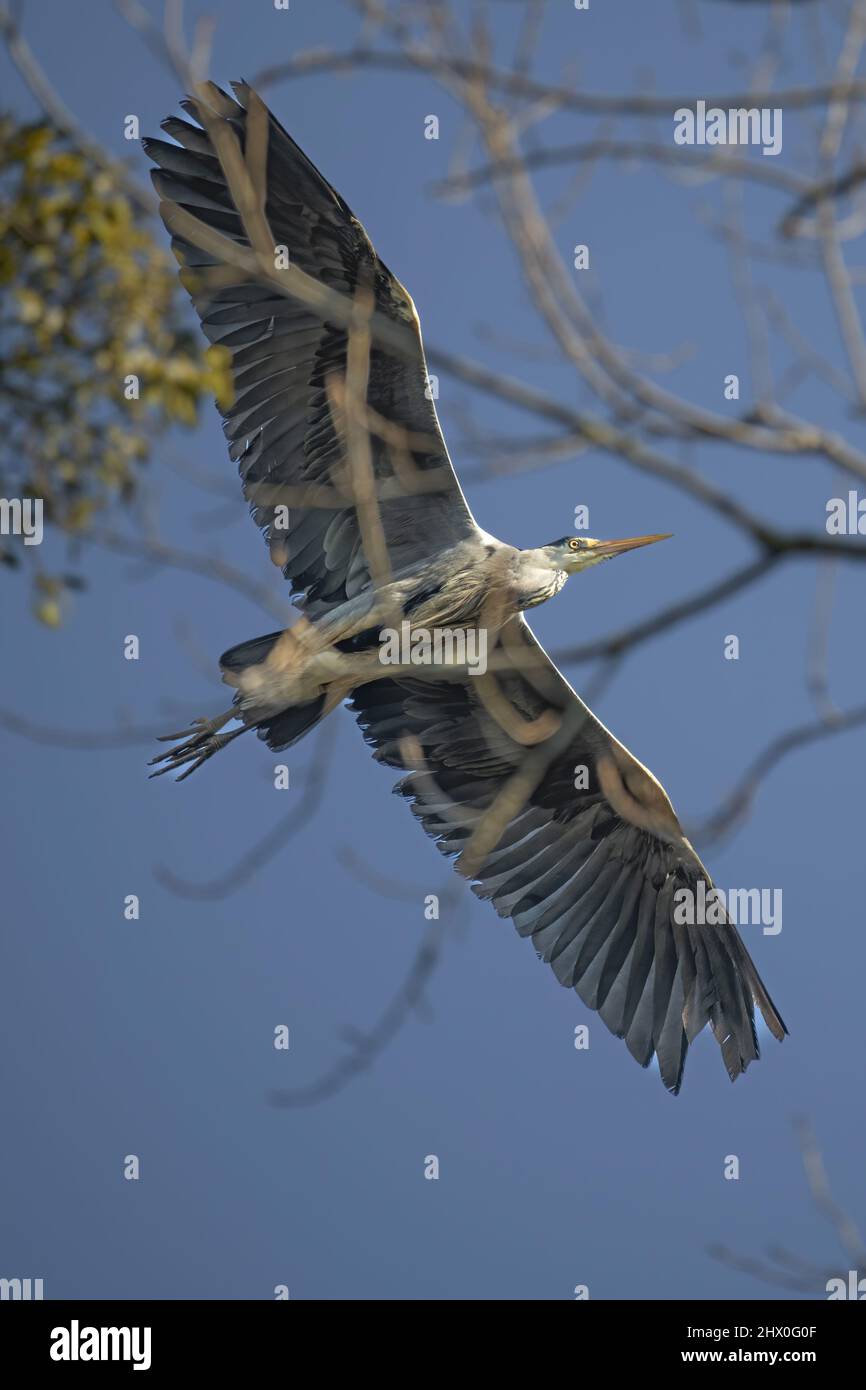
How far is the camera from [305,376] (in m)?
4.86

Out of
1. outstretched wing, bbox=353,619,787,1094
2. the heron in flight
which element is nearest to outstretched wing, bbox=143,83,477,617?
the heron in flight

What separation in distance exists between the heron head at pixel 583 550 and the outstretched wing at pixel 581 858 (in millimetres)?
287

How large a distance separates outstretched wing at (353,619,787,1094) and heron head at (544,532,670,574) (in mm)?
287

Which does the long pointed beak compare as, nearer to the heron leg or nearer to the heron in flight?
the heron in flight

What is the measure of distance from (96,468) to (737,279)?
9.53ft

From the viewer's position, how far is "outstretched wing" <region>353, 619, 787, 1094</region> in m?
5.31

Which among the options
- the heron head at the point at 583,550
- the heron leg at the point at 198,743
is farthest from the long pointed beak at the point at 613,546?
the heron leg at the point at 198,743

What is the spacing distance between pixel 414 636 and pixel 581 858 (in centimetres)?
115

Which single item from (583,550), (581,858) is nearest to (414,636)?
(583,550)

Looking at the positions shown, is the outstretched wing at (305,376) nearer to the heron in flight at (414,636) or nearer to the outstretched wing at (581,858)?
the heron in flight at (414,636)

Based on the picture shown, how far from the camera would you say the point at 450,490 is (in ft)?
15.9

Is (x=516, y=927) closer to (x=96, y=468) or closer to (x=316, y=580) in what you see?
(x=316, y=580)

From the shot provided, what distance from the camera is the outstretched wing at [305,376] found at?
4.66 metres

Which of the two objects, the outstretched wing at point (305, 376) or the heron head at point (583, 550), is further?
the heron head at point (583, 550)
